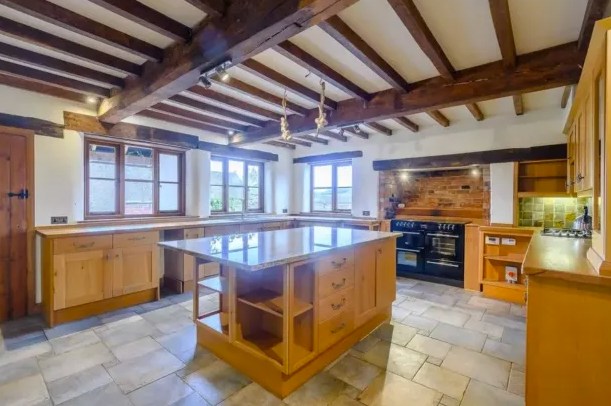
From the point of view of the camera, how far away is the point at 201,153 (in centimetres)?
496

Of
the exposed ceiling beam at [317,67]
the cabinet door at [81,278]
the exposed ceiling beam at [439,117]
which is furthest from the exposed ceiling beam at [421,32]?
the cabinet door at [81,278]

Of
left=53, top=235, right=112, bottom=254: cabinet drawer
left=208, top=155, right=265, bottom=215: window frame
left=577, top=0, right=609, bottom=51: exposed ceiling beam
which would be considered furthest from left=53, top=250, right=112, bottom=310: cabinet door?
left=577, top=0, right=609, bottom=51: exposed ceiling beam

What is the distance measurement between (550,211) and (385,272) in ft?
8.88

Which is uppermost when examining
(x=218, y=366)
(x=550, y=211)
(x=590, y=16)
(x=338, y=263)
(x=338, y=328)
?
(x=590, y=16)

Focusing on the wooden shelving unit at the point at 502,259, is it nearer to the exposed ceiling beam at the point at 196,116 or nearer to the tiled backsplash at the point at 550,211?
the tiled backsplash at the point at 550,211

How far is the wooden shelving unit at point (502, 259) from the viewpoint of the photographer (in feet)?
12.7

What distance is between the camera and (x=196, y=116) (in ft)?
14.1

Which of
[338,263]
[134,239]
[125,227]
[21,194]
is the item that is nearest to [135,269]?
[134,239]

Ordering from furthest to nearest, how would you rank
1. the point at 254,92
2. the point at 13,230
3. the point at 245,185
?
the point at 245,185 < the point at 254,92 < the point at 13,230

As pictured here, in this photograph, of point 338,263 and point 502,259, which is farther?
point 502,259

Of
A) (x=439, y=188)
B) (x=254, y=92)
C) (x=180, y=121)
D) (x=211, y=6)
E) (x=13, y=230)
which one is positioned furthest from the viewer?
Result: (x=439, y=188)

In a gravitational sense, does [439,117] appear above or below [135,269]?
above

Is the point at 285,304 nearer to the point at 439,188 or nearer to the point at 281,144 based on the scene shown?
the point at 439,188

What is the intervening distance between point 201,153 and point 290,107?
190 centimetres
